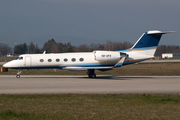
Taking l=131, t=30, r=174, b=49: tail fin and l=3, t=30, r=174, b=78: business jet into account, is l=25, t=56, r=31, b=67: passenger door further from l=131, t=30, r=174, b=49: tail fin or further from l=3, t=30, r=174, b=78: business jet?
l=131, t=30, r=174, b=49: tail fin

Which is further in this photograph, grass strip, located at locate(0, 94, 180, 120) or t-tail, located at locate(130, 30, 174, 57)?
t-tail, located at locate(130, 30, 174, 57)

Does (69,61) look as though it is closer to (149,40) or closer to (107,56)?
(107,56)

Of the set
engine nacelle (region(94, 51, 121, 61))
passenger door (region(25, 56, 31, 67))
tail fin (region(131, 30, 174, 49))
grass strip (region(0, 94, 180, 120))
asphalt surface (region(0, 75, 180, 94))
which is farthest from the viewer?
tail fin (region(131, 30, 174, 49))

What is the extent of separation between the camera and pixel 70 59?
92.0ft

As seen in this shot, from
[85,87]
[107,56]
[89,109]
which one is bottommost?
[89,109]

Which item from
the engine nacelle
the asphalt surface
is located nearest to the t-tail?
the engine nacelle

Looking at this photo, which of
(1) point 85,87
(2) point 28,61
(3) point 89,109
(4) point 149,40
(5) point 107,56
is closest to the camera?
(3) point 89,109

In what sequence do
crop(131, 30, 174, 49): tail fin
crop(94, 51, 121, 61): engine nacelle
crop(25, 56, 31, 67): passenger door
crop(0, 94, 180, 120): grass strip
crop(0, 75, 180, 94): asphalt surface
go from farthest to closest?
crop(131, 30, 174, 49): tail fin < crop(25, 56, 31, 67): passenger door < crop(94, 51, 121, 61): engine nacelle < crop(0, 75, 180, 94): asphalt surface < crop(0, 94, 180, 120): grass strip

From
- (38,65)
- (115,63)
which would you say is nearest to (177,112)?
(115,63)

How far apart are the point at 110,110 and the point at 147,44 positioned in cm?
2012

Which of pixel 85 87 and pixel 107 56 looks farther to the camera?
pixel 107 56

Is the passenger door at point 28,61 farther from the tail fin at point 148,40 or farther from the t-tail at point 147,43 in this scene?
the tail fin at point 148,40

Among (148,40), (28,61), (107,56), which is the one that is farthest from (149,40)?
(28,61)

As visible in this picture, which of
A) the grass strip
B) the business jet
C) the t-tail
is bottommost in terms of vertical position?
the grass strip
